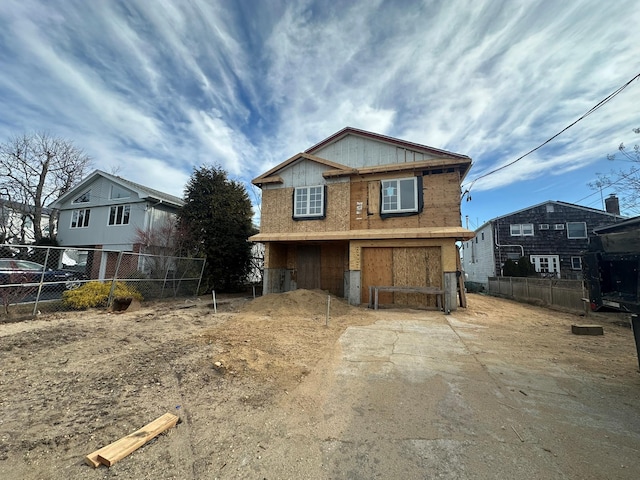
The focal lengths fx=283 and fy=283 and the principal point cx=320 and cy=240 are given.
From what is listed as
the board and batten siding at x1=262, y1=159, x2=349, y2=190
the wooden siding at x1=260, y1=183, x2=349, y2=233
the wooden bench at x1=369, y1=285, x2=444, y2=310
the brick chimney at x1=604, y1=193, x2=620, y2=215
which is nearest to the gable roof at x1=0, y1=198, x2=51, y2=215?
the wooden siding at x1=260, y1=183, x2=349, y2=233

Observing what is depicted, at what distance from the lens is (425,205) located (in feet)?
38.0

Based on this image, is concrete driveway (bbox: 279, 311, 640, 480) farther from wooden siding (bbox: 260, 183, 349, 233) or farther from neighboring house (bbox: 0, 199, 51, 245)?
neighboring house (bbox: 0, 199, 51, 245)

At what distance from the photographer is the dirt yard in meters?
2.42

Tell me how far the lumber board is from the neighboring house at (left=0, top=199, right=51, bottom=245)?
24.9 m

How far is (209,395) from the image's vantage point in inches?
142

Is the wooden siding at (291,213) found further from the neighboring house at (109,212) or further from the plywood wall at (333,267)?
the neighboring house at (109,212)

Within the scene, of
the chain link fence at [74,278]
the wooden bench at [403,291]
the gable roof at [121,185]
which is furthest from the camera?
the gable roof at [121,185]

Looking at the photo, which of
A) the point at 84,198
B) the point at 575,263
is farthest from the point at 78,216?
the point at 575,263

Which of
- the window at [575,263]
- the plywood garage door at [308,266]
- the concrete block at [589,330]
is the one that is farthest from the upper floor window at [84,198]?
the window at [575,263]

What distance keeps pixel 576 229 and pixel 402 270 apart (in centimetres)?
1968

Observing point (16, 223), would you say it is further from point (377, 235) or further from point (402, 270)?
point (402, 270)

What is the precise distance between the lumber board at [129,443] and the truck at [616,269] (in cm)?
546

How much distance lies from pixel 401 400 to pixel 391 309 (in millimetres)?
7652

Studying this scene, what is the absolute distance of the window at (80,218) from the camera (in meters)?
20.9
